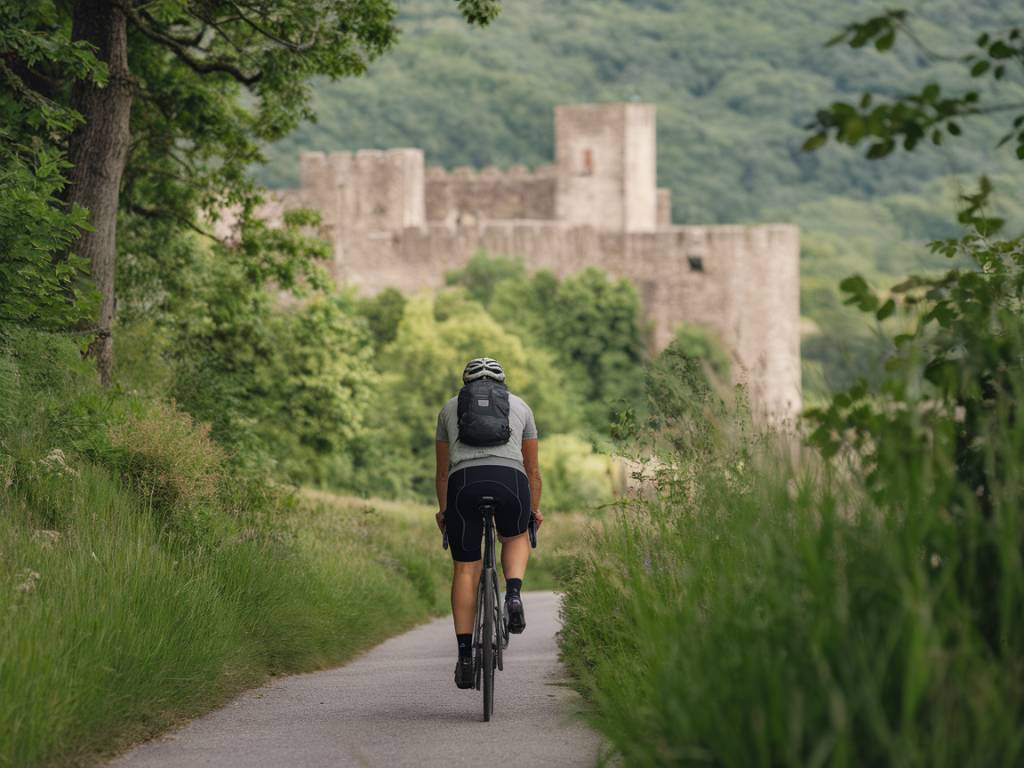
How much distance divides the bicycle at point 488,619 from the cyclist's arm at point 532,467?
11 cm

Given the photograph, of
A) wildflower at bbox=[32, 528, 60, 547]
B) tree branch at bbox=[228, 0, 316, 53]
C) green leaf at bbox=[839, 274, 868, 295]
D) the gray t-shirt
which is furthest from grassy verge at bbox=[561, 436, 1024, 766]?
tree branch at bbox=[228, 0, 316, 53]

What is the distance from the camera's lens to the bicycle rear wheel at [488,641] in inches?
274

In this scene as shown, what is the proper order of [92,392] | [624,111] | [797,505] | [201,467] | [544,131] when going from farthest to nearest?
1. [544,131]
2. [624,111]
3. [92,392]
4. [201,467]
5. [797,505]

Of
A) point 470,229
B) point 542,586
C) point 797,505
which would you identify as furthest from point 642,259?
point 797,505

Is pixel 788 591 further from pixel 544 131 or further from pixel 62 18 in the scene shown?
pixel 544 131

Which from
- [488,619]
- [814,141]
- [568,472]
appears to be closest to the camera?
[814,141]

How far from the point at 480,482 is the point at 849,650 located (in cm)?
335

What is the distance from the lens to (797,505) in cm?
468

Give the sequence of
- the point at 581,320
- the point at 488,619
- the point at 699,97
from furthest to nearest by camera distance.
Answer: the point at 699,97 → the point at 581,320 → the point at 488,619

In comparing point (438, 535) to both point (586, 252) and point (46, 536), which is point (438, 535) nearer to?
point (46, 536)

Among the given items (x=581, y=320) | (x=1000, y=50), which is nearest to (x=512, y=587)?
(x=1000, y=50)

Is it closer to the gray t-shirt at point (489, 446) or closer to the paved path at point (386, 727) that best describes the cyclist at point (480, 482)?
the gray t-shirt at point (489, 446)

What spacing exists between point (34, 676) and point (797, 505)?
7.83 ft

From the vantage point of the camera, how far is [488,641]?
691 centimetres
